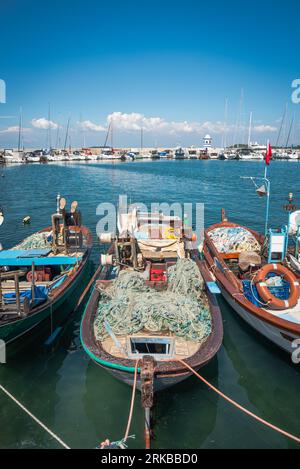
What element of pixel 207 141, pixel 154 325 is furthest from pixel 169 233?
pixel 207 141

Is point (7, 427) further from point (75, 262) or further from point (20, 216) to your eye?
point (20, 216)

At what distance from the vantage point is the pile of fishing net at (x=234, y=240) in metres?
15.2

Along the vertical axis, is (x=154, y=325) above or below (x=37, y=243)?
below

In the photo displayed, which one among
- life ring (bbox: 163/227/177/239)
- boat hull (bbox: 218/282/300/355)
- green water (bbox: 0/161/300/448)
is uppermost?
life ring (bbox: 163/227/177/239)

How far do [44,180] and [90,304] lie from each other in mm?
55063

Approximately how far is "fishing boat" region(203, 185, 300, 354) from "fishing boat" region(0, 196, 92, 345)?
6.15 metres

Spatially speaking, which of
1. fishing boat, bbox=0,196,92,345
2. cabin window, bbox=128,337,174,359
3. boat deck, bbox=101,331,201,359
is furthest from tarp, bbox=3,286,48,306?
cabin window, bbox=128,337,174,359

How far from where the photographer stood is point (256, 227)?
28578 millimetres

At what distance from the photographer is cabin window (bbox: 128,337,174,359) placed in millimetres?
7752

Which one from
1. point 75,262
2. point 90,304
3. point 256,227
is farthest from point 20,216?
point 90,304

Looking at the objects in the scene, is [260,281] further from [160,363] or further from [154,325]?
[160,363]

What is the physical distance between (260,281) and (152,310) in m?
4.08

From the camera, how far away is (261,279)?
10461mm

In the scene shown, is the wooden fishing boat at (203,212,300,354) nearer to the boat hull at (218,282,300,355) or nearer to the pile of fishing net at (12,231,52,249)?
the boat hull at (218,282,300,355)
